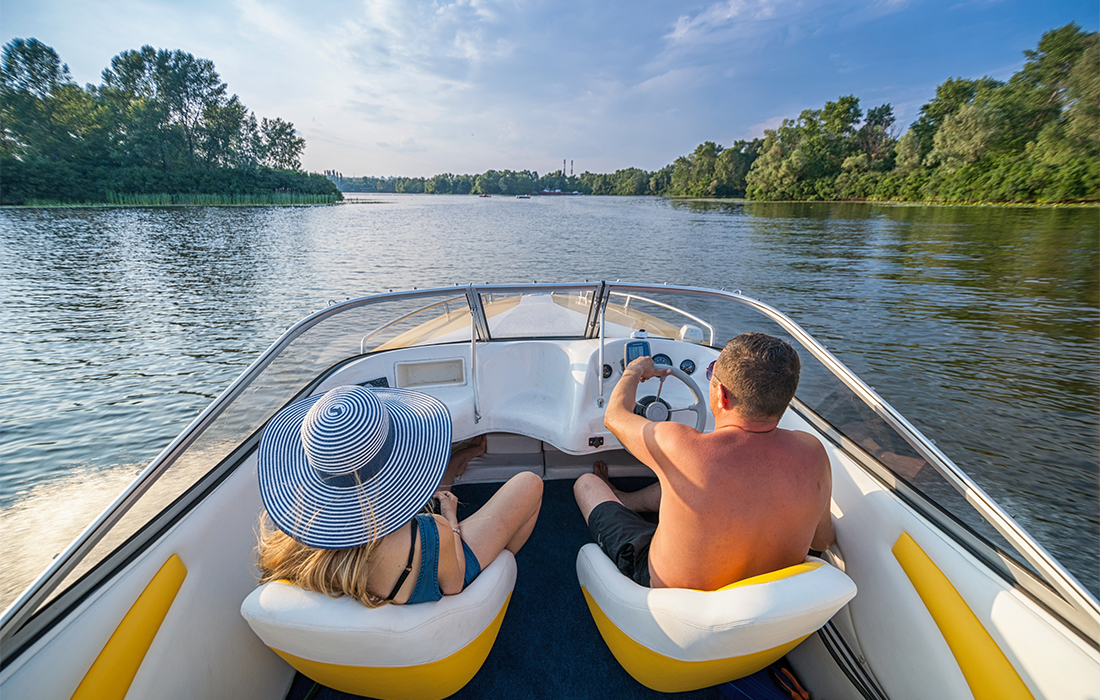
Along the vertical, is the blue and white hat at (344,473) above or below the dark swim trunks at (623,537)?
above

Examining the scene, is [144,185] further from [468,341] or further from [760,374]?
[760,374]

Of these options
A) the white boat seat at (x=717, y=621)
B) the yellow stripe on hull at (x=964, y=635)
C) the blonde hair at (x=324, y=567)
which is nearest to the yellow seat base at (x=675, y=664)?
the white boat seat at (x=717, y=621)

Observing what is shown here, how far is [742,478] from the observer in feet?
4.25

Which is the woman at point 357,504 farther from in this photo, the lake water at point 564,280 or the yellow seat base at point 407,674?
the lake water at point 564,280

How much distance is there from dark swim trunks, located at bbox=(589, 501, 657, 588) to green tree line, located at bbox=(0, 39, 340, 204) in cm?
4539

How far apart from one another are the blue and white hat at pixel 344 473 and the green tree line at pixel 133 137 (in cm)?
4501

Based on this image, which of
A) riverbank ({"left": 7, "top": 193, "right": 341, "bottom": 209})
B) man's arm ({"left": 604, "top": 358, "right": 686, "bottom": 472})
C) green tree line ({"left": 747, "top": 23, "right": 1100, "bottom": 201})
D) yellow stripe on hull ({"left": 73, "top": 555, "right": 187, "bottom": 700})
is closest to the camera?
yellow stripe on hull ({"left": 73, "top": 555, "right": 187, "bottom": 700})

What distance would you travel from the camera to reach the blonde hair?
45.6 inches

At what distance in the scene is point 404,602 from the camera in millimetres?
1218

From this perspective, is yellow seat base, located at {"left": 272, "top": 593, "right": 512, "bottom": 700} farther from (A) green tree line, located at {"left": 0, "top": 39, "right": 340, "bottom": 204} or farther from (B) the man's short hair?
(A) green tree line, located at {"left": 0, "top": 39, "right": 340, "bottom": 204}

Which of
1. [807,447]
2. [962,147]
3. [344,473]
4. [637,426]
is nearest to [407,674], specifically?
[344,473]

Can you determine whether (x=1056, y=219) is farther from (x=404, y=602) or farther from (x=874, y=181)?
(x=404, y=602)

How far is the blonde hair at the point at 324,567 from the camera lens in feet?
3.80

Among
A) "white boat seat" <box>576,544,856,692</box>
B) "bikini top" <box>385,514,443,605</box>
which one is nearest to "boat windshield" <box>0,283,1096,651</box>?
"white boat seat" <box>576,544,856,692</box>
